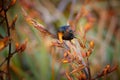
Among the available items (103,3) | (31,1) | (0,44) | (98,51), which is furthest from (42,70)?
(103,3)

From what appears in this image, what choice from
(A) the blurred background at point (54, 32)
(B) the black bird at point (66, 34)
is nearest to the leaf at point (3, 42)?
(B) the black bird at point (66, 34)

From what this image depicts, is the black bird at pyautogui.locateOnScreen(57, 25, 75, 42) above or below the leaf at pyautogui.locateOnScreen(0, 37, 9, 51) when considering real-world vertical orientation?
above

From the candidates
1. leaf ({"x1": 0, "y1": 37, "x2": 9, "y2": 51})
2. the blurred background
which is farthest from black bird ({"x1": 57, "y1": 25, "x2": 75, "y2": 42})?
the blurred background

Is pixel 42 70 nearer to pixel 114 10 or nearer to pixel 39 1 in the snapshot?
pixel 39 1

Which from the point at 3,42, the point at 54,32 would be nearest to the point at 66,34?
the point at 3,42

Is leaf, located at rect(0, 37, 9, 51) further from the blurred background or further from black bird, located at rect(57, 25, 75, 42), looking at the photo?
the blurred background

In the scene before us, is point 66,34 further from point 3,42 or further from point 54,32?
point 54,32

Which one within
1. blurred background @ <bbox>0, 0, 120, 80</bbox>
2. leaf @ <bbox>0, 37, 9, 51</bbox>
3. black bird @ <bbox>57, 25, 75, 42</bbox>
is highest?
blurred background @ <bbox>0, 0, 120, 80</bbox>

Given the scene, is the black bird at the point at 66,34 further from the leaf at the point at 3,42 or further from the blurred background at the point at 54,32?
the blurred background at the point at 54,32
